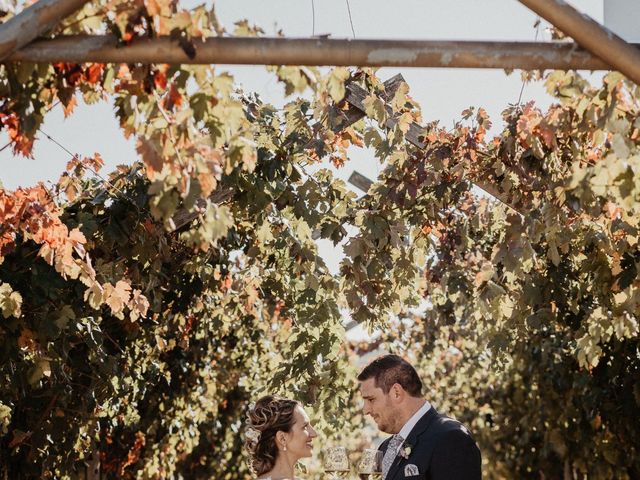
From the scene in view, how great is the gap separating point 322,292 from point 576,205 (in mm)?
2151

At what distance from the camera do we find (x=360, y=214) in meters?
5.23

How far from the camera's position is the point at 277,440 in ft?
14.1

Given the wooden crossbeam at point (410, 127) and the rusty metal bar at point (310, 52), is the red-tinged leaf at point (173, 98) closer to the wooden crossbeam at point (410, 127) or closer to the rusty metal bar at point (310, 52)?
the rusty metal bar at point (310, 52)

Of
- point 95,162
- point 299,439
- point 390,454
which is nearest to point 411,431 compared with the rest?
point 390,454

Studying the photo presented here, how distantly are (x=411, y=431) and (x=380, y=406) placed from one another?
0.18 m

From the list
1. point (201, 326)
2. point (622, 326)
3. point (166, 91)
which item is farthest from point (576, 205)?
point (201, 326)

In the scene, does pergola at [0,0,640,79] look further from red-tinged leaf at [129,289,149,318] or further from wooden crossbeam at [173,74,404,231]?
red-tinged leaf at [129,289,149,318]

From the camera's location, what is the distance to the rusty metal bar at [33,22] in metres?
2.58

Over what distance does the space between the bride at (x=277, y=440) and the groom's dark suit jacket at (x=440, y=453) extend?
0.62m

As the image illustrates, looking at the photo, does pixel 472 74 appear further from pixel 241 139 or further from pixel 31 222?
pixel 31 222

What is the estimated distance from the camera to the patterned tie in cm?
382

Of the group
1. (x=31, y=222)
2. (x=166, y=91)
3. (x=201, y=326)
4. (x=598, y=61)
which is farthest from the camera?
(x=201, y=326)

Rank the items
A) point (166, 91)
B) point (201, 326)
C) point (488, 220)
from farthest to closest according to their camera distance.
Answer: point (201, 326) → point (488, 220) → point (166, 91)

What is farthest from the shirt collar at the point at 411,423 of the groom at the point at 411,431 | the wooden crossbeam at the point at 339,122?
the wooden crossbeam at the point at 339,122
